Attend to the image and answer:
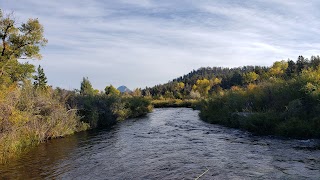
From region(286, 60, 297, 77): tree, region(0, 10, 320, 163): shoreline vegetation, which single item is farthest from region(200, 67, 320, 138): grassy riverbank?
region(286, 60, 297, 77): tree

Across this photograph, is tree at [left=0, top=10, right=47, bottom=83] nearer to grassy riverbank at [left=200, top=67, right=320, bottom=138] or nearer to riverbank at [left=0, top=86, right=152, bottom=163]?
riverbank at [left=0, top=86, right=152, bottom=163]

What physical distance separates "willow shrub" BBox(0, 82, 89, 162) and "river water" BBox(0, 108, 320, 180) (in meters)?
1.01

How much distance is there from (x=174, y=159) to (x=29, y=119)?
11398 mm

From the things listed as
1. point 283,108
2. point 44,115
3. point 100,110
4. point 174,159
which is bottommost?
point 174,159

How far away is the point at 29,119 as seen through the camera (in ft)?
67.2

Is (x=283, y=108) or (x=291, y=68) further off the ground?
(x=291, y=68)

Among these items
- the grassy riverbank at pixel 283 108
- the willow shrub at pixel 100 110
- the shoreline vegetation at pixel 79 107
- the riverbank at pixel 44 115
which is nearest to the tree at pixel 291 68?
the shoreline vegetation at pixel 79 107

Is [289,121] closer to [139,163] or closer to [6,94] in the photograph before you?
[139,163]

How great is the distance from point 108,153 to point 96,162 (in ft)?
7.50

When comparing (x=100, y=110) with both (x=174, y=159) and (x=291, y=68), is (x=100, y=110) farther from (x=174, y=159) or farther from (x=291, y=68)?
(x=291, y=68)

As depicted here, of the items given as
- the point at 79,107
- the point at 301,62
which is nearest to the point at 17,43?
the point at 79,107

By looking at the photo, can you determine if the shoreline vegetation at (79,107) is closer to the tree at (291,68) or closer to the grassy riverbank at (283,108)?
the grassy riverbank at (283,108)

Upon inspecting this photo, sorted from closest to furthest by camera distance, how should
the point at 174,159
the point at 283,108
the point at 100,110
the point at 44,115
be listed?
the point at 174,159 → the point at 283,108 → the point at 44,115 → the point at 100,110

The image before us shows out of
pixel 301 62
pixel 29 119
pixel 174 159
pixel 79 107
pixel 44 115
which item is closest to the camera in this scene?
pixel 174 159
